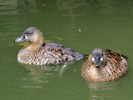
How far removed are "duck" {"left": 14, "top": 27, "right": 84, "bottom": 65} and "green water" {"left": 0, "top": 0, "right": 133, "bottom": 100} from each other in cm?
20

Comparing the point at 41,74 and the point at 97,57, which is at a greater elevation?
the point at 97,57

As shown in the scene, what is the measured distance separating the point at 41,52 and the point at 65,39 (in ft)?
4.37

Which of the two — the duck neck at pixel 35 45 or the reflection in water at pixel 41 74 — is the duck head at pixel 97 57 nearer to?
the reflection in water at pixel 41 74

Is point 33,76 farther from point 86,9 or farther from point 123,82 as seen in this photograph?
point 86,9

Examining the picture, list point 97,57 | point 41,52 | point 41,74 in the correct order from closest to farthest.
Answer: point 97,57
point 41,74
point 41,52

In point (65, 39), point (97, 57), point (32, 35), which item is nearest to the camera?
point (97, 57)

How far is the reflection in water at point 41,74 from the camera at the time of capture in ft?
29.6

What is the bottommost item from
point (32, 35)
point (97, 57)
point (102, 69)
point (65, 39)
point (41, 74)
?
point (41, 74)

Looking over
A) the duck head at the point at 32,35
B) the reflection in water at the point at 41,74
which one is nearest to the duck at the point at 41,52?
the duck head at the point at 32,35

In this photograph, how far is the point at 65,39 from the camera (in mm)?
11492

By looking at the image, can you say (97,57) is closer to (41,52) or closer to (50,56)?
(50,56)

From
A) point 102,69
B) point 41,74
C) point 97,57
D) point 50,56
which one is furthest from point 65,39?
point 97,57

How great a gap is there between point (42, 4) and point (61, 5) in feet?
2.41

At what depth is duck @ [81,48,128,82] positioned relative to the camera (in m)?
8.91
